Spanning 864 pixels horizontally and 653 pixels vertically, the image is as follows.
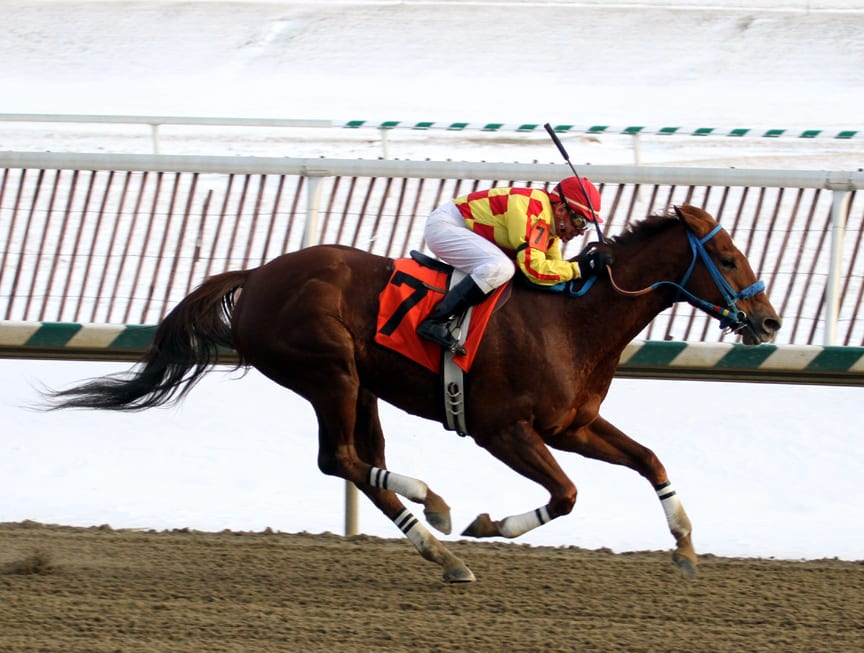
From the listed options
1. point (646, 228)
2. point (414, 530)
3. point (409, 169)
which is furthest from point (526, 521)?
point (409, 169)

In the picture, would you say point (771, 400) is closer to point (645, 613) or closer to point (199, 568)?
point (645, 613)

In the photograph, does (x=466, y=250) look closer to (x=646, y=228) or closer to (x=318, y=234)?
(x=646, y=228)

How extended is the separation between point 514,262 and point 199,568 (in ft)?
6.19

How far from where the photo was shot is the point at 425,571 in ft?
19.3

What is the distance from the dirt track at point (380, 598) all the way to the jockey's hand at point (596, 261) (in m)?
1.30

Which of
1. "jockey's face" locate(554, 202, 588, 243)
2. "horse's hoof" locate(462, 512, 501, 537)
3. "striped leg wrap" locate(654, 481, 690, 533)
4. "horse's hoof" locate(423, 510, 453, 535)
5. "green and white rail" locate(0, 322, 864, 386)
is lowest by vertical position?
"horse's hoof" locate(462, 512, 501, 537)

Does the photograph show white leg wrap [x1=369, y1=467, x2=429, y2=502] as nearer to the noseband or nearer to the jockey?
the jockey

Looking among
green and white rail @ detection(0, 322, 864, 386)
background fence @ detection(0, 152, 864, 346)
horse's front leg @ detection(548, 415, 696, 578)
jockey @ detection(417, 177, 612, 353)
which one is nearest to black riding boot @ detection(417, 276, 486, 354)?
jockey @ detection(417, 177, 612, 353)

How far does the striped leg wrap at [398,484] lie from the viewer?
18.5ft

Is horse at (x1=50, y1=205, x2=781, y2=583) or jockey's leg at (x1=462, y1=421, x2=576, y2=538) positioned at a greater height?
horse at (x1=50, y1=205, x2=781, y2=583)

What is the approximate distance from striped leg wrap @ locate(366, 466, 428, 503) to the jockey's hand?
1.13 m

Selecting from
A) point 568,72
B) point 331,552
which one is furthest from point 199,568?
point 568,72

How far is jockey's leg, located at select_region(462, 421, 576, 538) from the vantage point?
18.1 ft

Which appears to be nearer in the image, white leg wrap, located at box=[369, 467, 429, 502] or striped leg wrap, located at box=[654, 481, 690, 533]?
white leg wrap, located at box=[369, 467, 429, 502]
